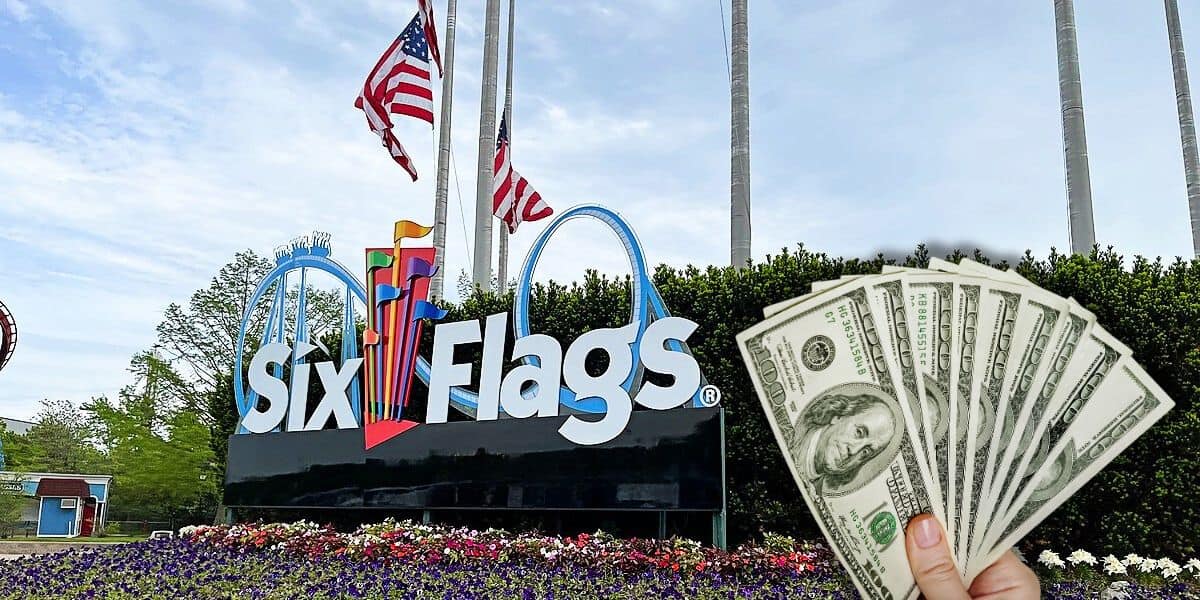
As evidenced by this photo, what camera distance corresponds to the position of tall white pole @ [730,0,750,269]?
13289 millimetres

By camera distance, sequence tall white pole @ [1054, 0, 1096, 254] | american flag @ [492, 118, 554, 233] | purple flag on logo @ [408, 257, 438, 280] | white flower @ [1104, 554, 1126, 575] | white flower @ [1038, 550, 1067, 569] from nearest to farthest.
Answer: white flower @ [1104, 554, 1126, 575] < white flower @ [1038, 550, 1067, 569] < tall white pole @ [1054, 0, 1096, 254] < purple flag on logo @ [408, 257, 438, 280] < american flag @ [492, 118, 554, 233]

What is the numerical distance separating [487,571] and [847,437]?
515cm

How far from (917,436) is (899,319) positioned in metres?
0.63

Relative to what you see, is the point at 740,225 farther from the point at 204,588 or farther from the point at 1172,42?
the point at 1172,42

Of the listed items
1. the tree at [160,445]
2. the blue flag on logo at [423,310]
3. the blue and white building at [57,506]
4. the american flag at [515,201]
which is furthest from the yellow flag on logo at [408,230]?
the blue and white building at [57,506]

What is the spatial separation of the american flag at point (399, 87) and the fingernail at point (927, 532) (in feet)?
39.8

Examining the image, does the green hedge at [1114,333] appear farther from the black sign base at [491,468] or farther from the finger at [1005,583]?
the finger at [1005,583]

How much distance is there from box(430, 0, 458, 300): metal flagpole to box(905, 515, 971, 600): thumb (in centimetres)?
1342

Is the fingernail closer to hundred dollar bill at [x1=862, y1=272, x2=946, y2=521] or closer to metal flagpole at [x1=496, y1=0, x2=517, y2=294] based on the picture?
hundred dollar bill at [x1=862, y1=272, x2=946, y2=521]

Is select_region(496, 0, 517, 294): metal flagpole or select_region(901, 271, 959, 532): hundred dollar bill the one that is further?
select_region(496, 0, 517, 294): metal flagpole

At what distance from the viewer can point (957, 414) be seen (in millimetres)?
4684

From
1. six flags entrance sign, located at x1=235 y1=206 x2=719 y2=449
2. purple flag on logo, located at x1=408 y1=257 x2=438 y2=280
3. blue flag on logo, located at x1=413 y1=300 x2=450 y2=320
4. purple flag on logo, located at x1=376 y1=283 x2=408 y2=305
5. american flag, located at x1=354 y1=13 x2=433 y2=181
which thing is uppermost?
american flag, located at x1=354 y1=13 x2=433 y2=181

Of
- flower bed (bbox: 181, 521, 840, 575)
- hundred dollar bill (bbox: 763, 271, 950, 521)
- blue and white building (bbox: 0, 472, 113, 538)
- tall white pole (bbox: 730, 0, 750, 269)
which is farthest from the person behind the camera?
blue and white building (bbox: 0, 472, 113, 538)

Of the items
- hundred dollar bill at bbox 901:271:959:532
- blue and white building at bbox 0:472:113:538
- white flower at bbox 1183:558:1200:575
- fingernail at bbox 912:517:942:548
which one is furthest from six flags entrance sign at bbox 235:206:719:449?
blue and white building at bbox 0:472:113:538
